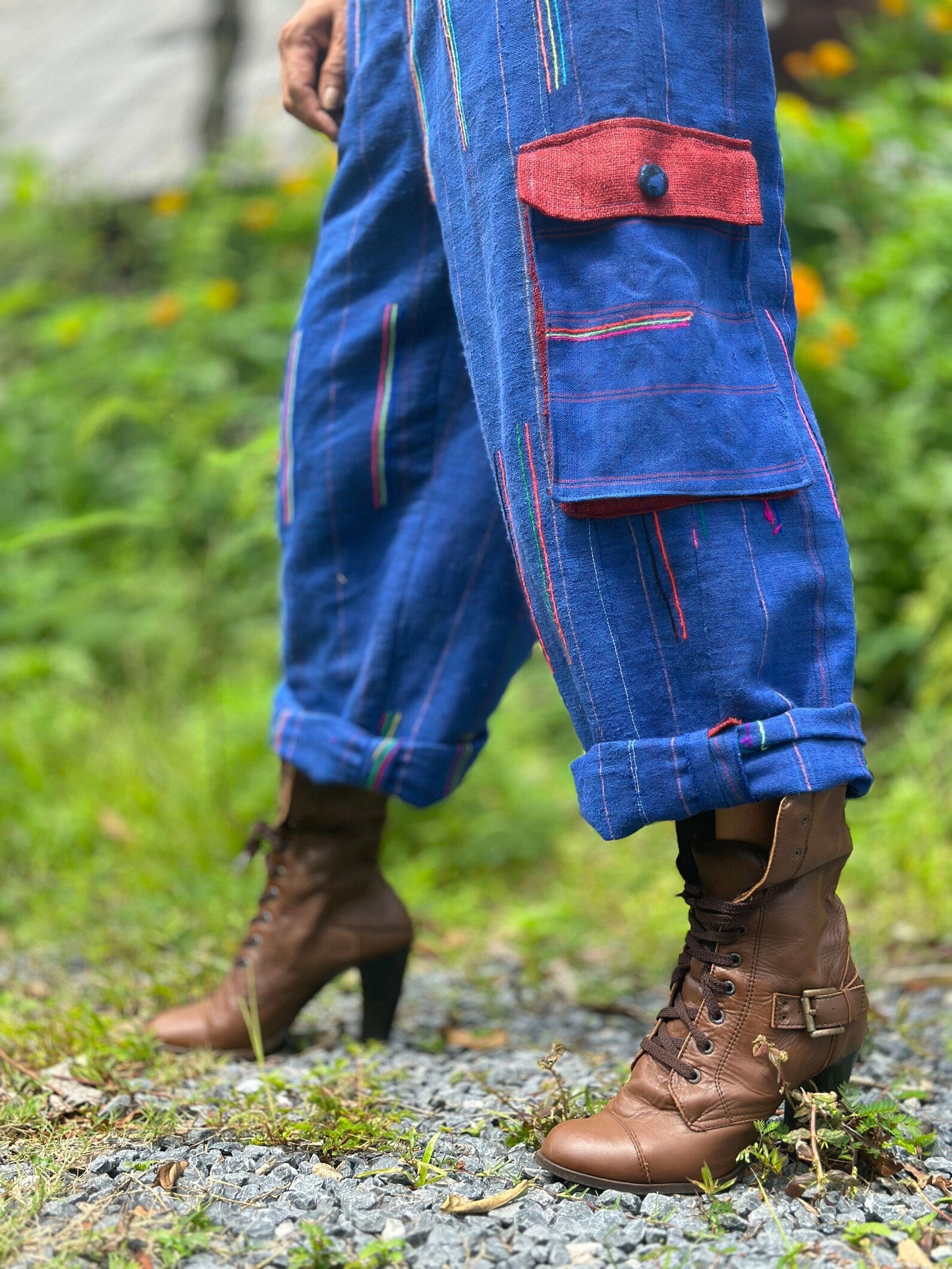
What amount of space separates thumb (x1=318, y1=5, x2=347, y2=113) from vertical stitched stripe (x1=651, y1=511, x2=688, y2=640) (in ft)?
2.68

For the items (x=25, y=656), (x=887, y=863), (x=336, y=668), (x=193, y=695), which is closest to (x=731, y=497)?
(x=336, y=668)

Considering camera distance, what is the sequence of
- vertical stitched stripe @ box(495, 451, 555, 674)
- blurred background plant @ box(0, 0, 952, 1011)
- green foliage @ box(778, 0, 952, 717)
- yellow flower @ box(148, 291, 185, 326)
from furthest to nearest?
yellow flower @ box(148, 291, 185, 326) → green foliage @ box(778, 0, 952, 717) → blurred background plant @ box(0, 0, 952, 1011) → vertical stitched stripe @ box(495, 451, 555, 674)

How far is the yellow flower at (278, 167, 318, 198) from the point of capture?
3877mm

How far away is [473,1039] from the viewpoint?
1.78m

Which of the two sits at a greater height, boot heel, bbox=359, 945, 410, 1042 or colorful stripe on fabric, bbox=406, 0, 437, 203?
colorful stripe on fabric, bbox=406, 0, 437, 203

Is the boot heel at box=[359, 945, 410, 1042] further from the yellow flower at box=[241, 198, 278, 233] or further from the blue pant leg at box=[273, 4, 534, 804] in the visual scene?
the yellow flower at box=[241, 198, 278, 233]

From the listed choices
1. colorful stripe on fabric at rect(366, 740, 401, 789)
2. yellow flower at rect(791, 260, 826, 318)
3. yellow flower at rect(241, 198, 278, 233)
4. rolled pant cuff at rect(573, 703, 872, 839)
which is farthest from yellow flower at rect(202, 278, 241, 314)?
rolled pant cuff at rect(573, 703, 872, 839)

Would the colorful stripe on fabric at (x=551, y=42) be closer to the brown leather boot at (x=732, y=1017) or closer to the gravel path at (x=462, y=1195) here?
the brown leather boot at (x=732, y=1017)

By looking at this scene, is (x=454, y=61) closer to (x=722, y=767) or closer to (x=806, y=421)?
(x=806, y=421)

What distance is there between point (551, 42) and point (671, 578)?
1.88 feet

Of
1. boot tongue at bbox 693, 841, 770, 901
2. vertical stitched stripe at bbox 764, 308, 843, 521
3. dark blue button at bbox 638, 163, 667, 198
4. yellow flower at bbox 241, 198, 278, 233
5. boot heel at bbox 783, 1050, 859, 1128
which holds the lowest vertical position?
boot heel at bbox 783, 1050, 859, 1128

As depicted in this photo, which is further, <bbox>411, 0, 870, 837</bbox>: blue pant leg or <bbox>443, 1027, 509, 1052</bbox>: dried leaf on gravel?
<bbox>443, 1027, 509, 1052</bbox>: dried leaf on gravel

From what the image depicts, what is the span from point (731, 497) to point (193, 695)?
2.35 m

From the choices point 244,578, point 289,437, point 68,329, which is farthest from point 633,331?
point 68,329
